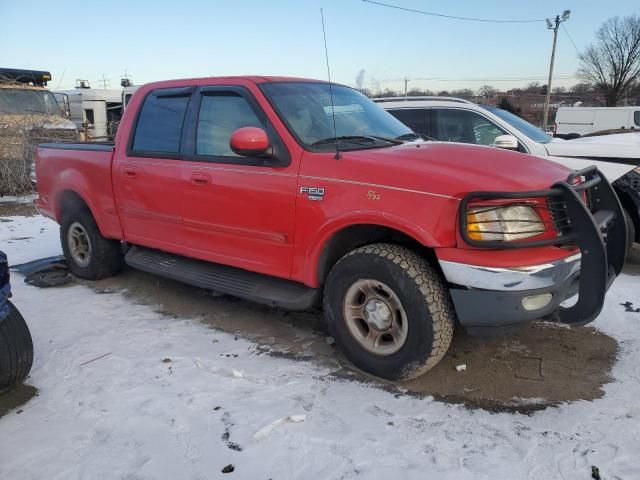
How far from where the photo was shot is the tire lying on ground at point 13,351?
3133 mm

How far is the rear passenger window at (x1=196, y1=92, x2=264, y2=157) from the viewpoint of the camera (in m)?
3.96

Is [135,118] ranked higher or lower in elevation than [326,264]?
higher

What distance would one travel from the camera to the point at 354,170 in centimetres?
329

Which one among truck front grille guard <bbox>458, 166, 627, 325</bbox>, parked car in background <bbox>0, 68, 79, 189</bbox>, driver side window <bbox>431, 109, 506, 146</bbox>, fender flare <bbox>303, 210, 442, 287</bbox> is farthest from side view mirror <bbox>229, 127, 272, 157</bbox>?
parked car in background <bbox>0, 68, 79, 189</bbox>

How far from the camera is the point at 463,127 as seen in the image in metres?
6.70

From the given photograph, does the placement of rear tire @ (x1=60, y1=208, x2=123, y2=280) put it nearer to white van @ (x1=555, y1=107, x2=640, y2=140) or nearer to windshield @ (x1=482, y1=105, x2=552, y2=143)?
windshield @ (x1=482, y1=105, x2=552, y2=143)

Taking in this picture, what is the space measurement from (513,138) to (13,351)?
16.3ft

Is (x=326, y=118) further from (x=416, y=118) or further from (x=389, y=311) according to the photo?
(x=416, y=118)

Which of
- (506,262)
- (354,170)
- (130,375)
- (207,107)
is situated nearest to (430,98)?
(207,107)

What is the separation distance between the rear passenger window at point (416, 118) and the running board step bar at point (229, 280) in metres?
3.72

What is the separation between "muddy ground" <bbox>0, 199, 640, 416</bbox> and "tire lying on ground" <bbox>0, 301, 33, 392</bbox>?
0.15 m

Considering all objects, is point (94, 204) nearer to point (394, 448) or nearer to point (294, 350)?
point (294, 350)

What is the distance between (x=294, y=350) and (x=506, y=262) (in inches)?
67.0

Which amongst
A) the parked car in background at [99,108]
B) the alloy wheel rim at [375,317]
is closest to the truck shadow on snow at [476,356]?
the alloy wheel rim at [375,317]
